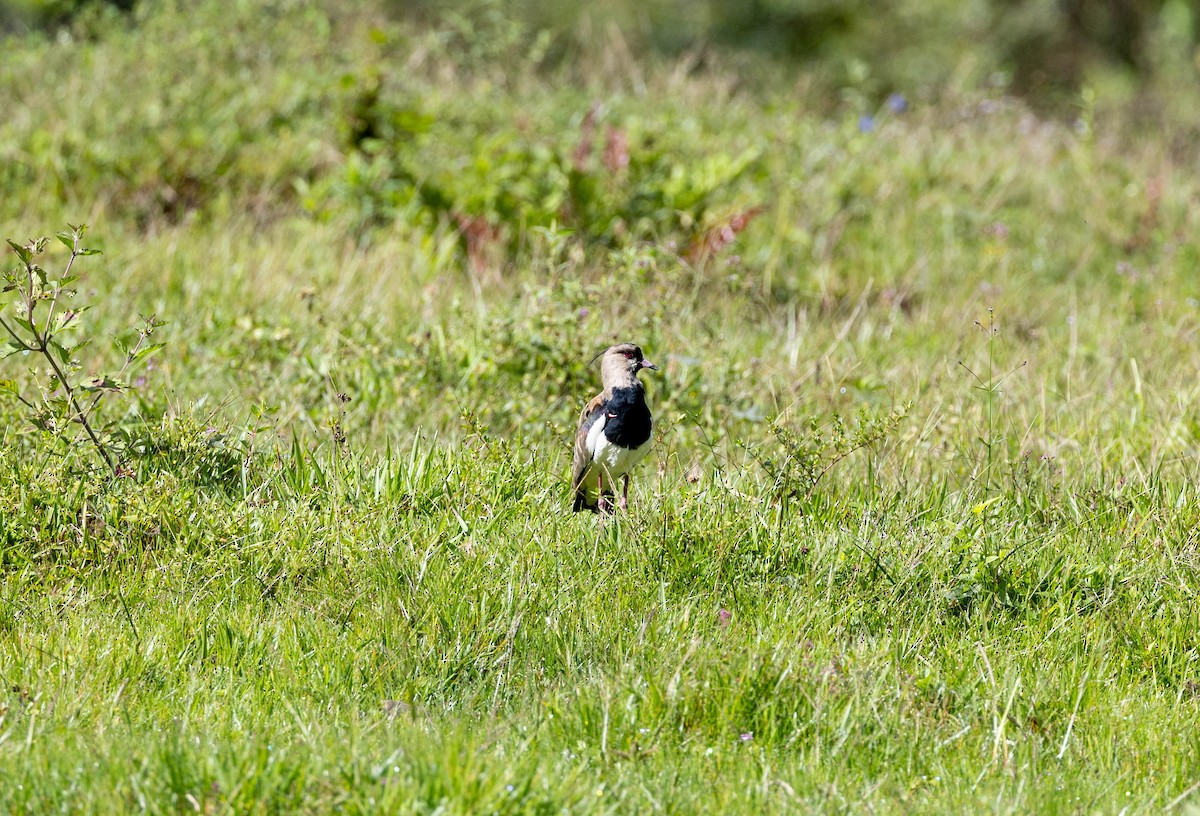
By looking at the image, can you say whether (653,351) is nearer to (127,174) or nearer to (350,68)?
(127,174)

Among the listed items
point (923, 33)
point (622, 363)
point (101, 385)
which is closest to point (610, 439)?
point (622, 363)

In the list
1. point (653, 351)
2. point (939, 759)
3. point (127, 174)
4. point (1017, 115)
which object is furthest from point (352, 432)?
point (1017, 115)

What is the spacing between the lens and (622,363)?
4426 millimetres

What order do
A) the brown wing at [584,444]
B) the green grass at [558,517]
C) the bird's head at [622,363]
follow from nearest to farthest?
the green grass at [558,517], the brown wing at [584,444], the bird's head at [622,363]

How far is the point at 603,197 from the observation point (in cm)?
741

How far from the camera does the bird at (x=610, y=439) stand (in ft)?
13.3

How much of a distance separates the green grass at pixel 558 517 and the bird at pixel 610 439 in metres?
0.11

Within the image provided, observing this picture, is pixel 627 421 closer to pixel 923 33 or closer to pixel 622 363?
pixel 622 363

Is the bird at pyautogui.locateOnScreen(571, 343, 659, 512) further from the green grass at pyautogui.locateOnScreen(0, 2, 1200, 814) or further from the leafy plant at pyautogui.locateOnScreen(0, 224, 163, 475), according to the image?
the leafy plant at pyautogui.locateOnScreen(0, 224, 163, 475)

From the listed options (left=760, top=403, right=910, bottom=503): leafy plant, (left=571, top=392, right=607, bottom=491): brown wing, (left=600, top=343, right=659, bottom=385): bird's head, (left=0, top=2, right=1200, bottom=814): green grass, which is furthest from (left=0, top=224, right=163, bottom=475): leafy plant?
(left=760, top=403, right=910, bottom=503): leafy plant

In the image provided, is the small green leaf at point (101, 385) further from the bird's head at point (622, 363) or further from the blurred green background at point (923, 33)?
the blurred green background at point (923, 33)

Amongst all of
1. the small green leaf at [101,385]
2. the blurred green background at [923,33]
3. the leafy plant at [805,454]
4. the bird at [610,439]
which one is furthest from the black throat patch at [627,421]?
the blurred green background at [923,33]

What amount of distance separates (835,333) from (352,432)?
2635 mm

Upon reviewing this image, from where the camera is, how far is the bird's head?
4.38 meters
